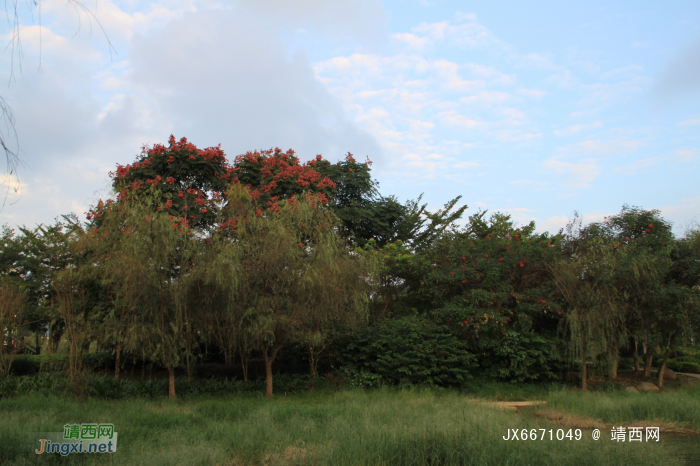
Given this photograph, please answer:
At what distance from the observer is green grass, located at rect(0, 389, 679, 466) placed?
20.4 ft

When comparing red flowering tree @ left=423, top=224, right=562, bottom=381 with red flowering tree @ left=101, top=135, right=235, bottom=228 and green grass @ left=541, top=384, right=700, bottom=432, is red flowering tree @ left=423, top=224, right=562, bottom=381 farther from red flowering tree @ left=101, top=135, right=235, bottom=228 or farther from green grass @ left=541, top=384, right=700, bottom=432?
red flowering tree @ left=101, top=135, right=235, bottom=228

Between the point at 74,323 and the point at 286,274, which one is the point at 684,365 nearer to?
the point at 286,274

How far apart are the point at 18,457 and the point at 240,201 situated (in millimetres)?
7822

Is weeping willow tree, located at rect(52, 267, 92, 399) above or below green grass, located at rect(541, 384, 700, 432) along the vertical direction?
above

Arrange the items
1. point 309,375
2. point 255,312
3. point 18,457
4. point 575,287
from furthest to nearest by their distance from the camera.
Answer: point 309,375, point 575,287, point 255,312, point 18,457

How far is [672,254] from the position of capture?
611 inches

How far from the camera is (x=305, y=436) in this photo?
760 centimetres

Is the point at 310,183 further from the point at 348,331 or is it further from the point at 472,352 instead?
the point at 472,352

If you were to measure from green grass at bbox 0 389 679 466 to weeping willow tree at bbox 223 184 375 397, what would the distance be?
230cm

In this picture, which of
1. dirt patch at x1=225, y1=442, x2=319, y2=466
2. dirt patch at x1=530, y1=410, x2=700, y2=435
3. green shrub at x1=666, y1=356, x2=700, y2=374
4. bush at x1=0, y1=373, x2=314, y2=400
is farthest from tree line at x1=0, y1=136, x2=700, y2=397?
green shrub at x1=666, y1=356, x2=700, y2=374

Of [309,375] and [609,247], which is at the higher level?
[609,247]

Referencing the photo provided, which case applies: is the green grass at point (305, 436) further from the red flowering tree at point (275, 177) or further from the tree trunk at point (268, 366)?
the red flowering tree at point (275, 177)

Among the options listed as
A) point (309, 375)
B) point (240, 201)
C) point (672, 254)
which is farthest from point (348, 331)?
point (672, 254)

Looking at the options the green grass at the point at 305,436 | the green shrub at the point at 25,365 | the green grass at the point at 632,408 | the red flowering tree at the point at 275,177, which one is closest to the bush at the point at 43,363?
the green shrub at the point at 25,365
